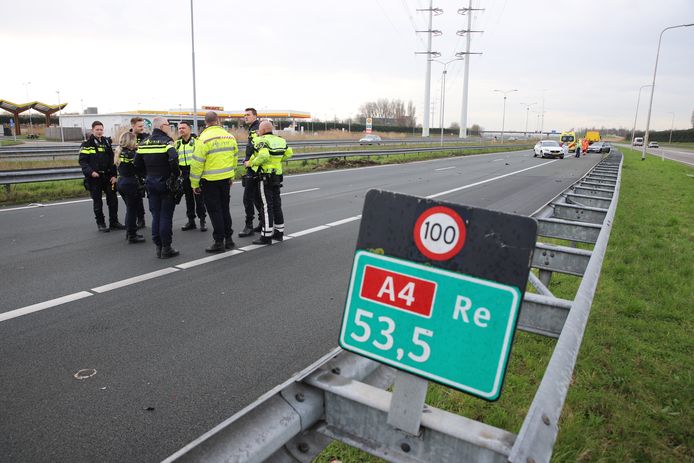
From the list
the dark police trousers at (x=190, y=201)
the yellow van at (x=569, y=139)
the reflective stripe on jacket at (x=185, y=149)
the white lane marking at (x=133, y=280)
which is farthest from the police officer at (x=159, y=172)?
the yellow van at (x=569, y=139)

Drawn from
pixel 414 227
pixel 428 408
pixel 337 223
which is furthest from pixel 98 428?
pixel 337 223

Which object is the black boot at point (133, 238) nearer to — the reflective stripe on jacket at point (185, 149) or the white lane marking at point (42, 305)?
the reflective stripe on jacket at point (185, 149)

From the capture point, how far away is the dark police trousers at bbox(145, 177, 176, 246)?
23.1ft

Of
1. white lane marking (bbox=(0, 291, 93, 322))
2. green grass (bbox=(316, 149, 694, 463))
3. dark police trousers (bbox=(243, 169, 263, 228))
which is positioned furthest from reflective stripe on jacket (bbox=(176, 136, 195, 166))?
green grass (bbox=(316, 149, 694, 463))

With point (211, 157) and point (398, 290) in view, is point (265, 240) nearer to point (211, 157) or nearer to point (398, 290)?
point (211, 157)

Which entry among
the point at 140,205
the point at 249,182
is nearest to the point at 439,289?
the point at 249,182

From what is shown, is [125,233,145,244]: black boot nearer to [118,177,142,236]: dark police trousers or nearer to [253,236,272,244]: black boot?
[118,177,142,236]: dark police trousers

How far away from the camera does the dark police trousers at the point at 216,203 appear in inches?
291

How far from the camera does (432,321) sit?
165cm

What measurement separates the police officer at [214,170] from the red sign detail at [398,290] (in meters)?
5.91

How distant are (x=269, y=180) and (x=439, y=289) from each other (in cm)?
667

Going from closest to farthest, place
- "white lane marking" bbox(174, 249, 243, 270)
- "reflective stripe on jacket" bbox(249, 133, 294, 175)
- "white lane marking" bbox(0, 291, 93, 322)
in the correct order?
"white lane marking" bbox(0, 291, 93, 322) < "white lane marking" bbox(174, 249, 243, 270) < "reflective stripe on jacket" bbox(249, 133, 294, 175)

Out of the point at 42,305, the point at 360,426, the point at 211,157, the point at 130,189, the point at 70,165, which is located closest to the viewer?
the point at 360,426

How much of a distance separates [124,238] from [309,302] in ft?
14.4
